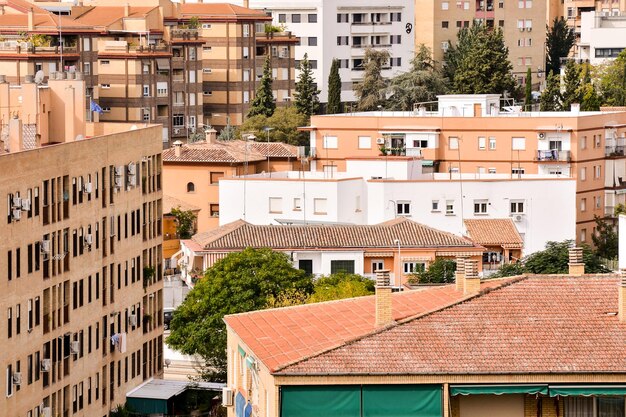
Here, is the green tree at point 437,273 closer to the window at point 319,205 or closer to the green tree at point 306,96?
the window at point 319,205

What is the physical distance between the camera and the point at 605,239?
9762cm

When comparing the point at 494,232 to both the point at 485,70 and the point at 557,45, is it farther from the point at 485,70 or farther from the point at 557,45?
the point at 557,45

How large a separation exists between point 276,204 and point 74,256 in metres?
32.4

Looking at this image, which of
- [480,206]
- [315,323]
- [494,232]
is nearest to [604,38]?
[480,206]

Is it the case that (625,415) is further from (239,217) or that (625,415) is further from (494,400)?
(239,217)

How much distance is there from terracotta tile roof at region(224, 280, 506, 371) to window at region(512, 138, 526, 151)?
58301 mm

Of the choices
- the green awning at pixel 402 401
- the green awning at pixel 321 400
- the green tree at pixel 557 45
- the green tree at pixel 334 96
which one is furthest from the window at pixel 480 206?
the green tree at pixel 557 45

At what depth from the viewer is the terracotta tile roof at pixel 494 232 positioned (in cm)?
9181

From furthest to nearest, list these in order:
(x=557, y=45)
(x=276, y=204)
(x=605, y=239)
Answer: (x=557, y=45)
(x=605, y=239)
(x=276, y=204)

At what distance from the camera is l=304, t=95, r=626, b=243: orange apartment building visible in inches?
4055

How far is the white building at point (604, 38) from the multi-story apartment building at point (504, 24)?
882cm

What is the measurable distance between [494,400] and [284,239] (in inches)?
1864

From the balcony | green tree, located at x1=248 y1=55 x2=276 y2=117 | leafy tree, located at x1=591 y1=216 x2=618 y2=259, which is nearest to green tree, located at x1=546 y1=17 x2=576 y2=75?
green tree, located at x1=248 y1=55 x2=276 y2=117

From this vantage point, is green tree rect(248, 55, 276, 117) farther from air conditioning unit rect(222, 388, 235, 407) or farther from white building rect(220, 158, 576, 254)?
air conditioning unit rect(222, 388, 235, 407)
